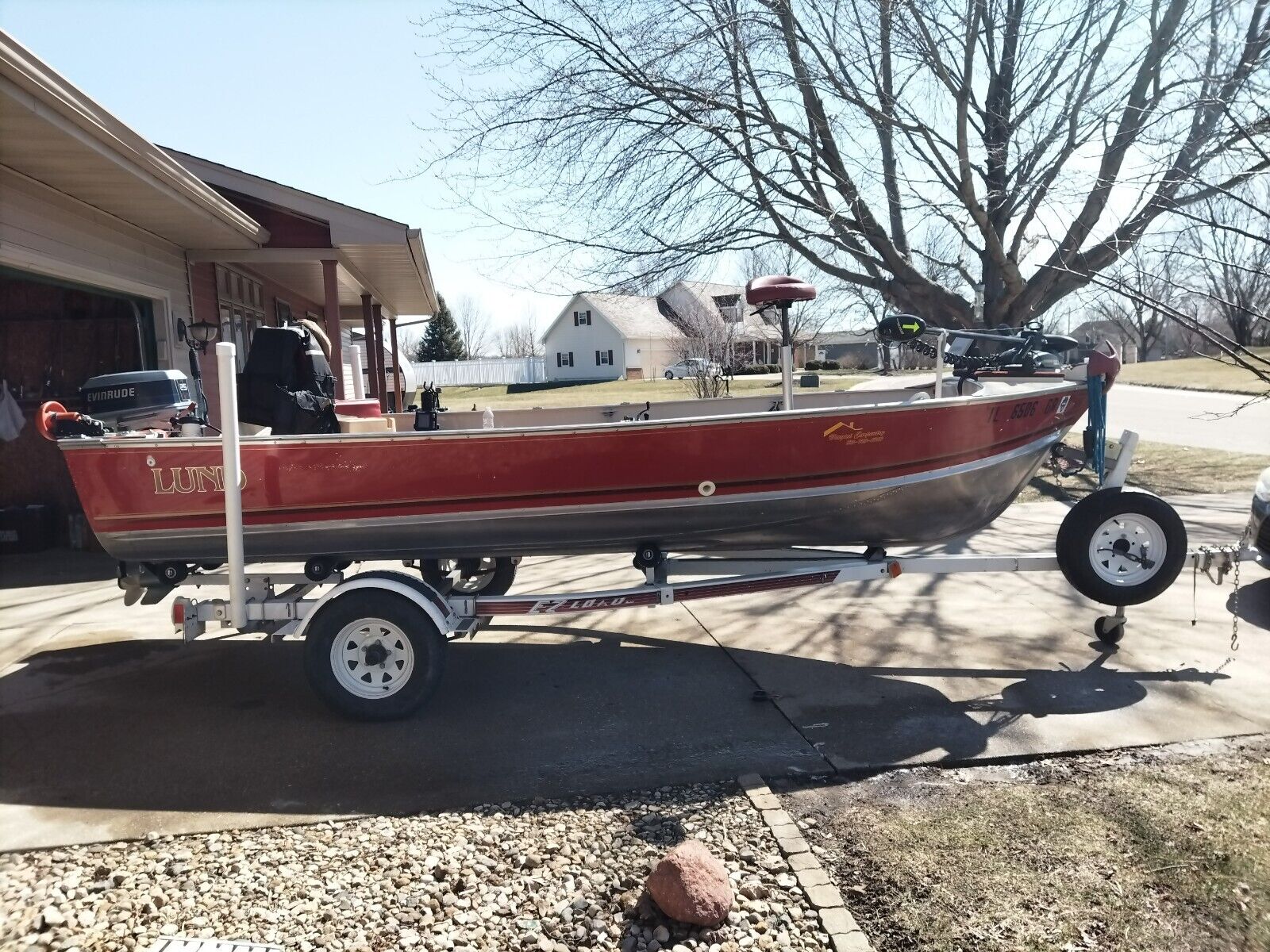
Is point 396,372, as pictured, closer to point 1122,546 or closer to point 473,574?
point 473,574

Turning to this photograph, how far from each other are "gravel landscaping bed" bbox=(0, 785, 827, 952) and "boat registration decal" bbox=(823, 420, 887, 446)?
1.99 metres

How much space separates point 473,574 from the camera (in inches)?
214

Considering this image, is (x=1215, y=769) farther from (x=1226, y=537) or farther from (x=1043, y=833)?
(x=1226, y=537)

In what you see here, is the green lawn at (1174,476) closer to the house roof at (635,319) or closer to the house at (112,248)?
the house at (112,248)

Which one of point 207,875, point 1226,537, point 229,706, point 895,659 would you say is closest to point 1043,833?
point 895,659

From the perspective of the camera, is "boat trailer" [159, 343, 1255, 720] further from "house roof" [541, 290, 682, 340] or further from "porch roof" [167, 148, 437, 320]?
"house roof" [541, 290, 682, 340]

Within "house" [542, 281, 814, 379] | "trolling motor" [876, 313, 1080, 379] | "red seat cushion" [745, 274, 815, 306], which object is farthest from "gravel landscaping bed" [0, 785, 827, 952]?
"house" [542, 281, 814, 379]

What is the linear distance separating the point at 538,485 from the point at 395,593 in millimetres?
905

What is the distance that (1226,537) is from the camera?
7602 millimetres

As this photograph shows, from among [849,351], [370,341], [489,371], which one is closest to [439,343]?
[489,371]

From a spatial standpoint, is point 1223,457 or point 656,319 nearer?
point 1223,457

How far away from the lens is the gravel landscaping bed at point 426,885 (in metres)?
2.66

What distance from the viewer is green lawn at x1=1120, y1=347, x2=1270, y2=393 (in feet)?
102

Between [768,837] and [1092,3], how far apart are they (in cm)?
882
